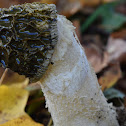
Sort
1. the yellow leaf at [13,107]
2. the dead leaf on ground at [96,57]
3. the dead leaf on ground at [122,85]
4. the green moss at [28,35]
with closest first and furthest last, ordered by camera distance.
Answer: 1. the green moss at [28,35]
2. the yellow leaf at [13,107]
3. the dead leaf on ground at [96,57]
4. the dead leaf on ground at [122,85]

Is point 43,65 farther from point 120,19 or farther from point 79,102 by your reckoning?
point 120,19

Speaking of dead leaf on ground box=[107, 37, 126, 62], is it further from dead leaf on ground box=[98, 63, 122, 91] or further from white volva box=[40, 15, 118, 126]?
white volva box=[40, 15, 118, 126]

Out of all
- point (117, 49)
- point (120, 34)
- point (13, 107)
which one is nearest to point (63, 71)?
point (13, 107)

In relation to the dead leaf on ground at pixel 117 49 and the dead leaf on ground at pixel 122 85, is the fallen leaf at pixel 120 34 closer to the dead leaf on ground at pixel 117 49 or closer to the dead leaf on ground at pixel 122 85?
the dead leaf on ground at pixel 117 49

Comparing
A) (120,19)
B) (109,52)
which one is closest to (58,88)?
(109,52)

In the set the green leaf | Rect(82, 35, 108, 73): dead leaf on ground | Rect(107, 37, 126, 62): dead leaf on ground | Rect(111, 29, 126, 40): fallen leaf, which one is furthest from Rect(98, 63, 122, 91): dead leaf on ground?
the green leaf

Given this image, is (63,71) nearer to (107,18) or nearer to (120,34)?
(120,34)

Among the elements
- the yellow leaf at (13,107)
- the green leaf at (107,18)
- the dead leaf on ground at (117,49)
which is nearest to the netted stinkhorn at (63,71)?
the yellow leaf at (13,107)
